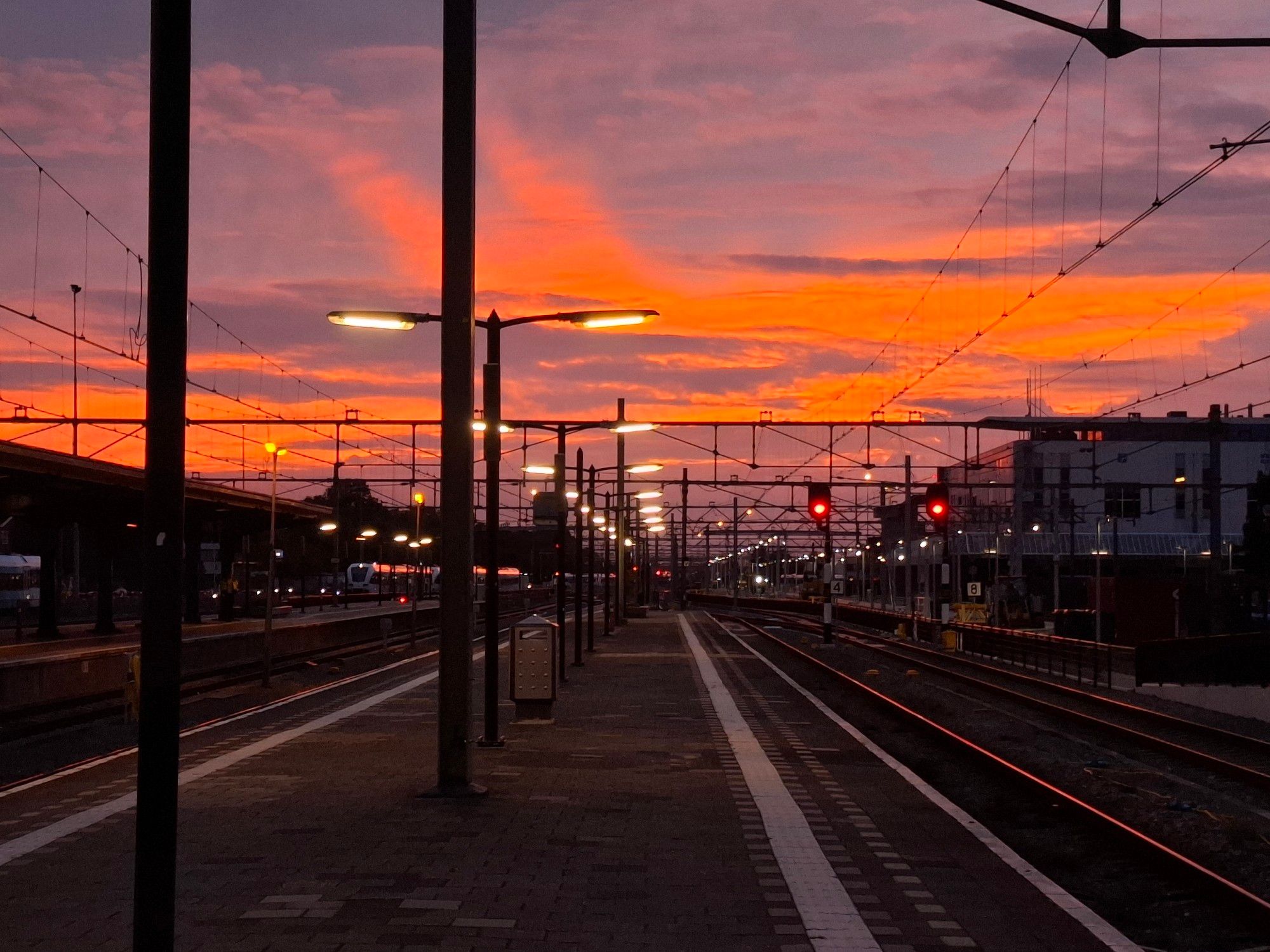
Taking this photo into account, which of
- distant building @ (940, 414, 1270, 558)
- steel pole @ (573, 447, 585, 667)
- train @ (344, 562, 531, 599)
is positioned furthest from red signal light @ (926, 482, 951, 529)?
train @ (344, 562, 531, 599)

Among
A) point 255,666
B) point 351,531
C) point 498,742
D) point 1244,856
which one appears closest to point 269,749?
point 498,742

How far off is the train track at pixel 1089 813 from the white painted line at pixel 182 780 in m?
7.19

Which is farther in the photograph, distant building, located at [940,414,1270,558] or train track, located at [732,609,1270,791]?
distant building, located at [940,414,1270,558]

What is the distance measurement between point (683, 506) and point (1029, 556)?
37835 mm

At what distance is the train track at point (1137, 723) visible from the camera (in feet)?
67.1

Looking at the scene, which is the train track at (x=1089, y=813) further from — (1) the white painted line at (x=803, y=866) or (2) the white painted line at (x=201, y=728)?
(2) the white painted line at (x=201, y=728)

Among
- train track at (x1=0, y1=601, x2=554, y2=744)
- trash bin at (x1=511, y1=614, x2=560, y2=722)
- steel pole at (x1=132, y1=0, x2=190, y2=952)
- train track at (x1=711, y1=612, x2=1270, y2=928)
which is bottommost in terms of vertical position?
train track at (x1=0, y1=601, x2=554, y2=744)

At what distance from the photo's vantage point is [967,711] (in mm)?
28281

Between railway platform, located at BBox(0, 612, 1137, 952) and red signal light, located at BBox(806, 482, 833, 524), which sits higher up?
red signal light, located at BBox(806, 482, 833, 524)

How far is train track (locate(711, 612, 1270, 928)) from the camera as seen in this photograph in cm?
1077

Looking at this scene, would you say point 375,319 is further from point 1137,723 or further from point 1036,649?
point 1036,649

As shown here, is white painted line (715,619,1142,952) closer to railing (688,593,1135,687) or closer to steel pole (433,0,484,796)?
steel pole (433,0,484,796)

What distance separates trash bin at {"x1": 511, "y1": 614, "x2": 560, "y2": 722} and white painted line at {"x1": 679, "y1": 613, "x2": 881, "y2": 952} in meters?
2.86

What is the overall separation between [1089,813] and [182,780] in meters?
8.97
